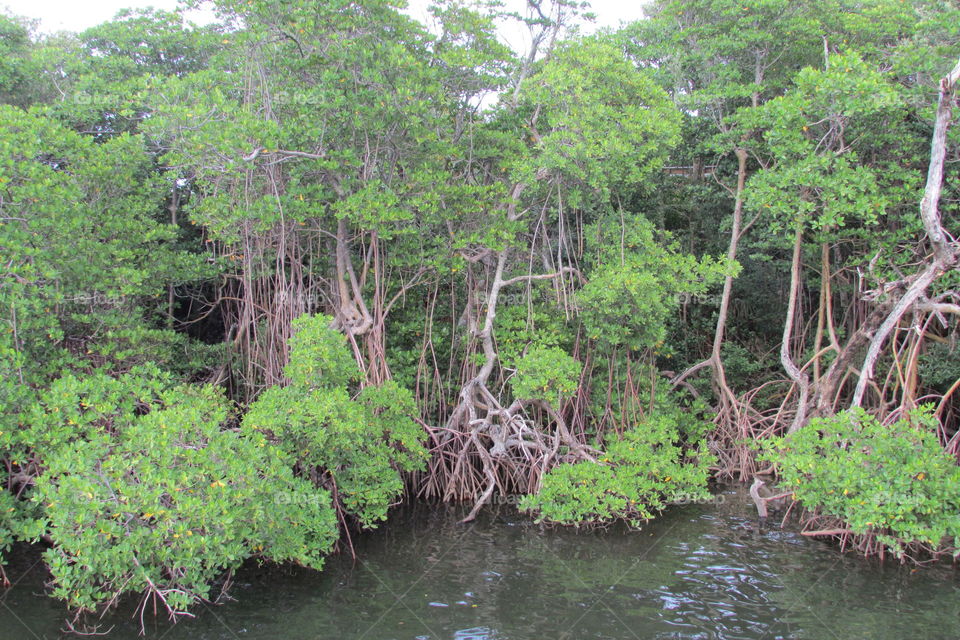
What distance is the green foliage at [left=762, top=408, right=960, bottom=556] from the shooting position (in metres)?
5.58

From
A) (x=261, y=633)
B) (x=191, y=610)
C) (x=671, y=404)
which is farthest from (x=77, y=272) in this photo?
(x=671, y=404)

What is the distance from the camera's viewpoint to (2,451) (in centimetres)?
543

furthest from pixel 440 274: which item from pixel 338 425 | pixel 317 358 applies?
pixel 338 425

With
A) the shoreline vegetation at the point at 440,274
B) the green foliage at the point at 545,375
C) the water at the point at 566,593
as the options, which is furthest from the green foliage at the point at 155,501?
the green foliage at the point at 545,375

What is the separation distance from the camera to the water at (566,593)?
4.70 meters

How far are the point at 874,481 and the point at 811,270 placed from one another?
496cm

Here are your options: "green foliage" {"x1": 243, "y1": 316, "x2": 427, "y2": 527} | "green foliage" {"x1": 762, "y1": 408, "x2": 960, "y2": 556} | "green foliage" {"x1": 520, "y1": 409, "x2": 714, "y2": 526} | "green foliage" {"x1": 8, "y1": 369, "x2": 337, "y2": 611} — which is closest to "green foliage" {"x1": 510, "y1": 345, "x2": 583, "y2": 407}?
"green foliage" {"x1": 520, "y1": 409, "x2": 714, "y2": 526}

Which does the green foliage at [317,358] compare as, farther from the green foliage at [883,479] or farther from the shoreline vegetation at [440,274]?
the green foliage at [883,479]

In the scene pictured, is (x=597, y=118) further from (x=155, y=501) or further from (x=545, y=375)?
(x=155, y=501)

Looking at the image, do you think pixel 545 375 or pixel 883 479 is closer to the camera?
pixel 883 479

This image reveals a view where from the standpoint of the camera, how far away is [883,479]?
579cm

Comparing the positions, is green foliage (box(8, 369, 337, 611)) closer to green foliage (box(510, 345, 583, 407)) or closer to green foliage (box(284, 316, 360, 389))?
green foliage (box(284, 316, 360, 389))

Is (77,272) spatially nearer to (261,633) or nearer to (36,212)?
(36,212)

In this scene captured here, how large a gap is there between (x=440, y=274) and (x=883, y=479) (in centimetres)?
474
